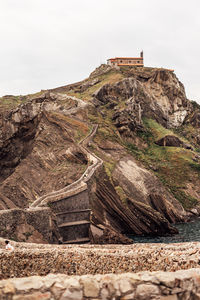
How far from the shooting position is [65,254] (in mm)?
12562

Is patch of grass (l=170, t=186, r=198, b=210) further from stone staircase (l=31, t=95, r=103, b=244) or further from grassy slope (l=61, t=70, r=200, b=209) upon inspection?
stone staircase (l=31, t=95, r=103, b=244)

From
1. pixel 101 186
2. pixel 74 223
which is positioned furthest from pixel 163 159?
pixel 74 223

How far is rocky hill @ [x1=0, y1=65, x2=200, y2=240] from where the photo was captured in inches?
1537

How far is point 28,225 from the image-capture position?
982 inches

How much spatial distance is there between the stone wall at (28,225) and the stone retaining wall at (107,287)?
57.5 feet

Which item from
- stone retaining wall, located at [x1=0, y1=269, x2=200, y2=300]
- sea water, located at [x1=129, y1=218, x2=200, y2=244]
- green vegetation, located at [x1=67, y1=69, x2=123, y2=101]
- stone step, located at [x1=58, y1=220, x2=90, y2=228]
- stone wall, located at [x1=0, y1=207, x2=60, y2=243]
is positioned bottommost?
sea water, located at [x1=129, y1=218, x2=200, y2=244]

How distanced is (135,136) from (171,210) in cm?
2526

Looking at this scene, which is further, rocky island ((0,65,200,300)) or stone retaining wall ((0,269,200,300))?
rocky island ((0,65,200,300))

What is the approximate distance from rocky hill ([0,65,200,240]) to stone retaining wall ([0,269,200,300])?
22896 millimetres

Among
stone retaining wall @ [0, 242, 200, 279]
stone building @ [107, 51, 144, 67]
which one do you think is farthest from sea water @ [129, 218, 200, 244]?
stone building @ [107, 51, 144, 67]

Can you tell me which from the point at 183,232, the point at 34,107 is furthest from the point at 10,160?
the point at 183,232

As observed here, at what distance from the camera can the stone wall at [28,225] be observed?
74.9ft

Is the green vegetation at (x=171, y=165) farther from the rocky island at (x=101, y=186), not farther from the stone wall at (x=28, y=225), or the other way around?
the stone wall at (x=28, y=225)

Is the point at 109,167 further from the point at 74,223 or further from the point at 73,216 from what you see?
the point at 74,223
